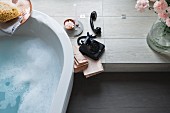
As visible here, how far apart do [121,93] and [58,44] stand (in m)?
0.55

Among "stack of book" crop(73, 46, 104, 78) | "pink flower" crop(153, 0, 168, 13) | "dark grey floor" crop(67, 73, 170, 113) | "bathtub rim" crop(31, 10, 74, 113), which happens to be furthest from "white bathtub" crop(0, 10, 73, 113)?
"pink flower" crop(153, 0, 168, 13)

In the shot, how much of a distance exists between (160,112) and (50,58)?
84 cm

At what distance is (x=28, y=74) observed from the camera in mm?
1925

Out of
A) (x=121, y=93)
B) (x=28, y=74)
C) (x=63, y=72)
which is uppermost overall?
(x=63, y=72)

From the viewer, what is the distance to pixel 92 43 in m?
1.91

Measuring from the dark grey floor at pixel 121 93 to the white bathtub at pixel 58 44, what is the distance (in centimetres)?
22

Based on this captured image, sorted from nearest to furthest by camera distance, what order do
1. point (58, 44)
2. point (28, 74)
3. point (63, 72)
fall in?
point (63, 72) < point (58, 44) < point (28, 74)

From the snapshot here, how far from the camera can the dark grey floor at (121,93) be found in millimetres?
1797

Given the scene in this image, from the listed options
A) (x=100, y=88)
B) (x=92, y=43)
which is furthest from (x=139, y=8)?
(x=100, y=88)

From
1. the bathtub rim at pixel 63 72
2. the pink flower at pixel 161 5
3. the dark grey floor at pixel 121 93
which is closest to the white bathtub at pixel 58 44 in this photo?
the bathtub rim at pixel 63 72

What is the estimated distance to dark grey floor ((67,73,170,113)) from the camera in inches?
70.7

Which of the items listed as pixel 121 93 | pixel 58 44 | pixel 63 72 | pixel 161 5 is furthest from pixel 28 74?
pixel 161 5

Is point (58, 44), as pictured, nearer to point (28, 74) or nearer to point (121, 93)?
point (28, 74)

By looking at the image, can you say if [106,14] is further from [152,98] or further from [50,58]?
[152,98]
